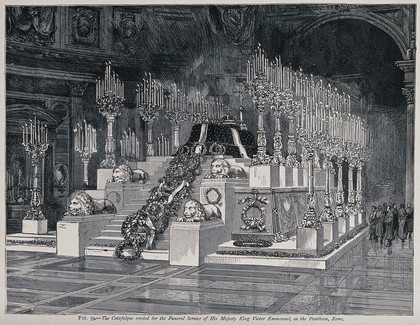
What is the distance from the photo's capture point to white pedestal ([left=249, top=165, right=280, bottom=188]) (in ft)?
48.4

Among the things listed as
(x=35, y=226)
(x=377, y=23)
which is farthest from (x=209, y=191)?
(x=377, y=23)

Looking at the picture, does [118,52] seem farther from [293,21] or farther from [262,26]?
[293,21]

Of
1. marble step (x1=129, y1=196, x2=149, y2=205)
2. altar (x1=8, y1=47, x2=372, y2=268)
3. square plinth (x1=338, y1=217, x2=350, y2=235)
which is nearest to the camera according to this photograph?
altar (x1=8, y1=47, x2=372, y2=268)

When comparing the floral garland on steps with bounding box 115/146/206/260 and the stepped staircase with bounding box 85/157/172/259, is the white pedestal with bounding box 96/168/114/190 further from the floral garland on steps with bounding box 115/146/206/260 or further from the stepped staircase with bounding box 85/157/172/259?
the floral garland on steps with bounding box 115/146/206/260

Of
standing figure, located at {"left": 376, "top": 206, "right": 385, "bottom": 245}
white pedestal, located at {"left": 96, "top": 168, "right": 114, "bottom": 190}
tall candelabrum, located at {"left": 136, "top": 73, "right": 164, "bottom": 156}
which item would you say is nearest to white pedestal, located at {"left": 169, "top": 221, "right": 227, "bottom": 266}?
standing figure, located at {"left": 376, "top": 206, "right": 385, "bottom": 245}

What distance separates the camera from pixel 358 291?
36.5ft

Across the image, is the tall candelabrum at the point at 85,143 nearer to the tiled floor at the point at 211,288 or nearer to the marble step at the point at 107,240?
the marble step at the point at 107,240

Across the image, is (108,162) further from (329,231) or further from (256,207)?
(329,231)

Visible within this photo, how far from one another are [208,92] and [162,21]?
2871mm

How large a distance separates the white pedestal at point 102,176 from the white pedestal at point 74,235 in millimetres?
2080

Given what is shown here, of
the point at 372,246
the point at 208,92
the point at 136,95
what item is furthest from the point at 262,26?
the point at 372,246

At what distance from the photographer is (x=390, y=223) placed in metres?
13.0

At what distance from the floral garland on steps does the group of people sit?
395cm

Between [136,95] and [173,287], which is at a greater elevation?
[136,95]
